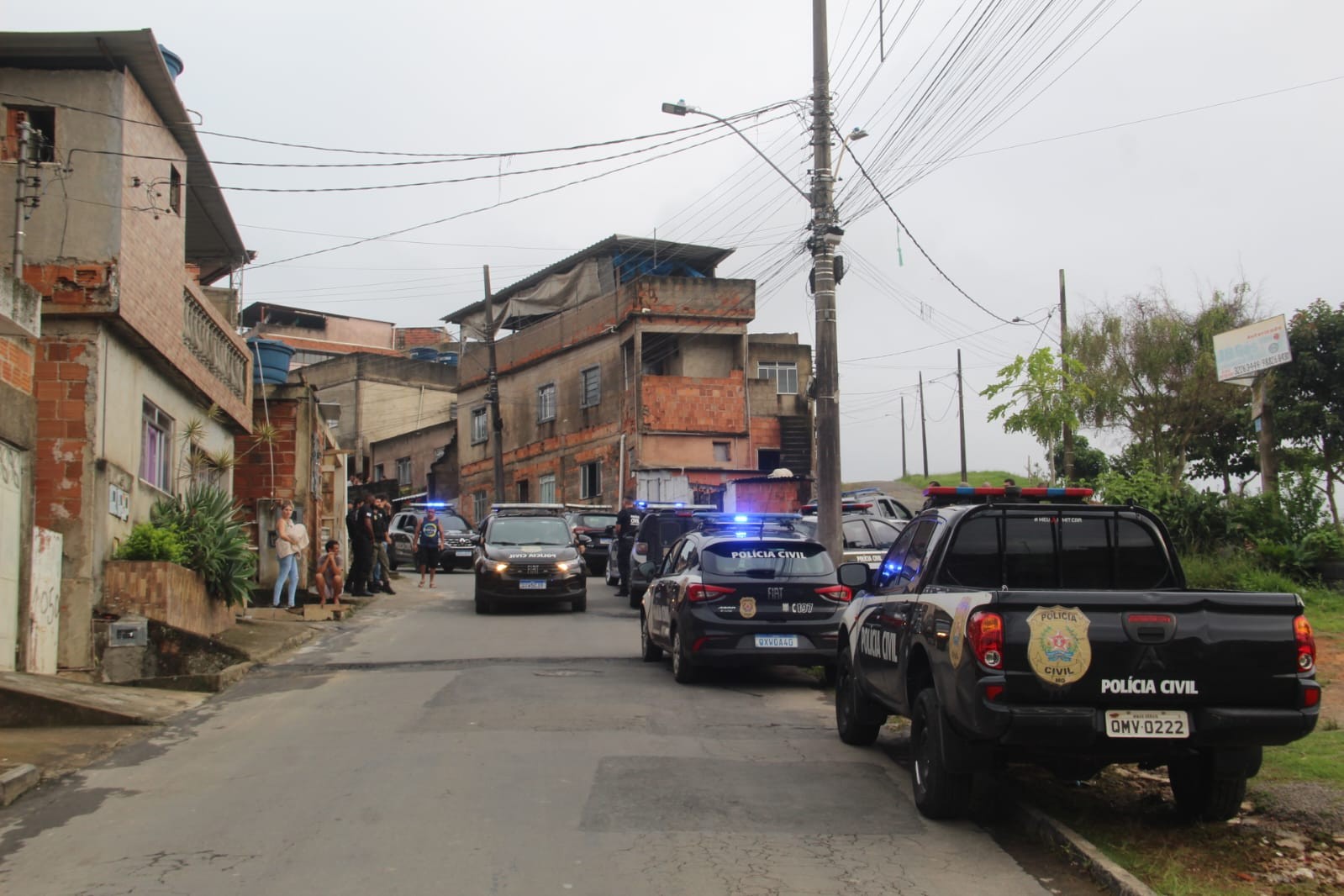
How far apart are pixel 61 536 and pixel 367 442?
45.0m

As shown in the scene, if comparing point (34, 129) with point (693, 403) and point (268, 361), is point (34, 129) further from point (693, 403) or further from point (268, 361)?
point (693, 403)

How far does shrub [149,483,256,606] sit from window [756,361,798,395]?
31.6 meters

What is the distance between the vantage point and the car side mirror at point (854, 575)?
9008mm

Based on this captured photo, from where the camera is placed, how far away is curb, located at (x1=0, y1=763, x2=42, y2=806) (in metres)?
7.71

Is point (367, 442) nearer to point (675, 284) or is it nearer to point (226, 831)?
point (675, 284)

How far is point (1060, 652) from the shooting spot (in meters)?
6.28

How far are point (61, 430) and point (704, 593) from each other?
7.17 meters

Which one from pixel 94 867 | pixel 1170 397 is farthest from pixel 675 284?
pixel 94 867

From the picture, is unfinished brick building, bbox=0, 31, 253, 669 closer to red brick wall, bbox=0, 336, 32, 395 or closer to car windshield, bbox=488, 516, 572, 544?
red brick wall, bbox=0, 336, 32, 395

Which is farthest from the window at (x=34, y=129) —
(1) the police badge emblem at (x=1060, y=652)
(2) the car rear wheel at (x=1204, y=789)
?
(2) the car rear wheel at (x=1204, y=789)

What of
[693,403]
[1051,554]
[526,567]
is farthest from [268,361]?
[1051,554]

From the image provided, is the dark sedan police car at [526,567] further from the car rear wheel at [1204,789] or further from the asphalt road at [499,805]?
the car rear wheel at [1204,789]

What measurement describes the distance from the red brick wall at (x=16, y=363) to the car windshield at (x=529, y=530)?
33.6 ft

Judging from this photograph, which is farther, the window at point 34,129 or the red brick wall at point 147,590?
the window at point 34,129
